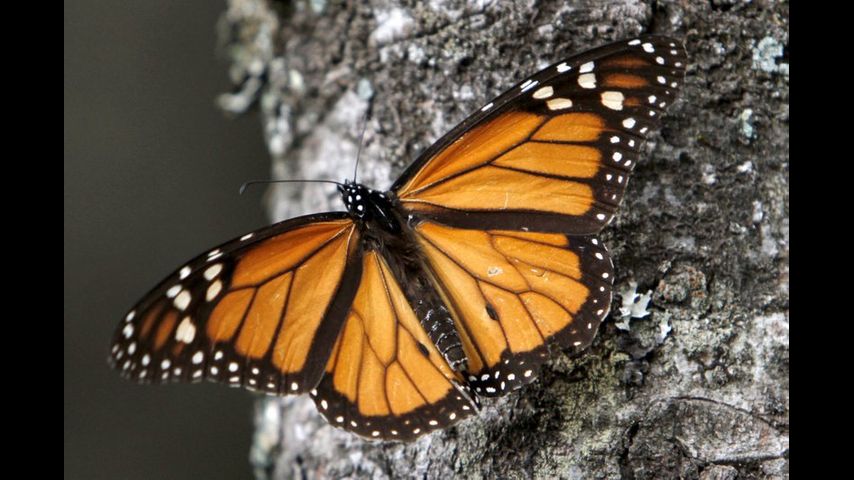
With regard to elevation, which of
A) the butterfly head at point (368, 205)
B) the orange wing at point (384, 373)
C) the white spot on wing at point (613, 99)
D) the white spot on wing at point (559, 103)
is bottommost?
the orange wing at point (384, 373)

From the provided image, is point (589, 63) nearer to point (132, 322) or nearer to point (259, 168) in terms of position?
point (132, 322)

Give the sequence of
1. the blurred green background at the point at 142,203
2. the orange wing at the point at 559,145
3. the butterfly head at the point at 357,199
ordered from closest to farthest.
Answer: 1. the orange wing at the point at 559,145
2. the butterfly head at the point at 357,199
3. the blurred green background at the point at 142,203

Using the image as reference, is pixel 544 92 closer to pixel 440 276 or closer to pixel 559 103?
pixel 559 103

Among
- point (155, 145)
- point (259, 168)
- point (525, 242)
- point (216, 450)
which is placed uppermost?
point (155, 145)

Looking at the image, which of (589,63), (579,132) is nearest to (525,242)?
(579,132)

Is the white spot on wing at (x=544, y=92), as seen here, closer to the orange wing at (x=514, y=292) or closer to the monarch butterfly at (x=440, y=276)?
the monarch butterfly at (x=440, y=276)

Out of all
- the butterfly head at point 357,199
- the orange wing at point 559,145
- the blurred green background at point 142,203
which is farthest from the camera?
the blurred green background at point 142,203

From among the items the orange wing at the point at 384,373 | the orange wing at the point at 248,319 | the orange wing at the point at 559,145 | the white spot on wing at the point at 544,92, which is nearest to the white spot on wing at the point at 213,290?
the orange wing at the point at 248,319

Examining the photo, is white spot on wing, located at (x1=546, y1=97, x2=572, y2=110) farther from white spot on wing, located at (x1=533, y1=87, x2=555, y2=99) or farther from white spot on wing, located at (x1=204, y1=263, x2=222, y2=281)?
white spot on wing, located at (x1=204, y1=263, x2=222, y2=281)
